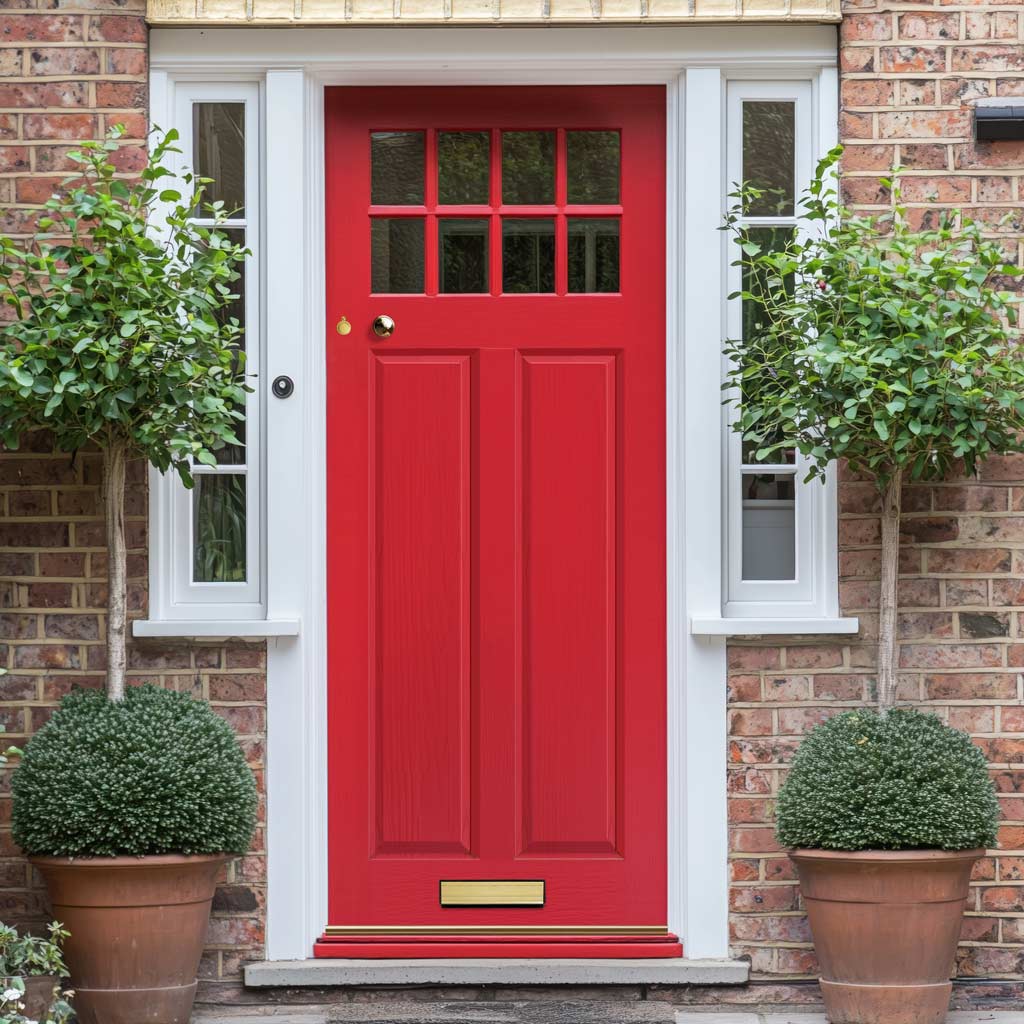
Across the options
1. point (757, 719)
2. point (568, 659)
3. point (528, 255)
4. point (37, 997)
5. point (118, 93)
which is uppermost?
point (118, 93)

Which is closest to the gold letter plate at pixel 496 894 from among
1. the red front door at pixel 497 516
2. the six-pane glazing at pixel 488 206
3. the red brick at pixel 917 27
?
the red front door at pixel 497 516

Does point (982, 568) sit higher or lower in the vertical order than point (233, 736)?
higher

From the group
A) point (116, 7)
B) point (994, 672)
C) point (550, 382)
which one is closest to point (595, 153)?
point (550, 382)

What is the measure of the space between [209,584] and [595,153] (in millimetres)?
1694

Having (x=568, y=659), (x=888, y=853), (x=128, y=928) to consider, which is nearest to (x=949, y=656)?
(x=888, y=853)

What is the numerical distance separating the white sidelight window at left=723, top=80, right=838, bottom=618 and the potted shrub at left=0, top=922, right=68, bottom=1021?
203cm

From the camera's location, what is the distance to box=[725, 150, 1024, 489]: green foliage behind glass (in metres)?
3.92

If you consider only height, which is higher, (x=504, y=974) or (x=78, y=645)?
(x=78, y=645)

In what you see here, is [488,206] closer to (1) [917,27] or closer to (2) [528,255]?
(2) [528,255]

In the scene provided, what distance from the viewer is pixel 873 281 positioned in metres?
4.01

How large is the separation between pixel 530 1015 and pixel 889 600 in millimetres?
1501

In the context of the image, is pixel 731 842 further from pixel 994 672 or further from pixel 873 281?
pixel 873 281

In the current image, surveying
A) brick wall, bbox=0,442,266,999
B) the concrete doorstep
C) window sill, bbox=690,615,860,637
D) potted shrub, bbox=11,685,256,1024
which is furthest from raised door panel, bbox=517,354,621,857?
potted shrub, bbox=11,685,256,1024

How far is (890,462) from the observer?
416cm
